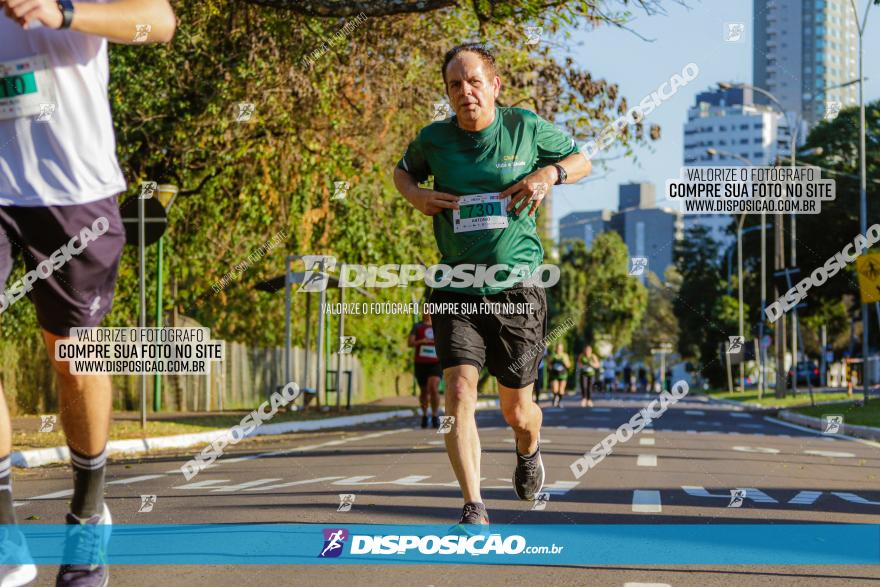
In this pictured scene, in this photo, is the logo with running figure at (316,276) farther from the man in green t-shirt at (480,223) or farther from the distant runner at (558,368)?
the man in green t-shirt at (480,223)

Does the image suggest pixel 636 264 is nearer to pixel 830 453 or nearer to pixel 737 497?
pixel 830 453

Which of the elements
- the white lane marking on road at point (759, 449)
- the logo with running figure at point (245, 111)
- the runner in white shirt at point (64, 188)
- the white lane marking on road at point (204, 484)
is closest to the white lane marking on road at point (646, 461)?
the white lane marking on road at point (759, 449)

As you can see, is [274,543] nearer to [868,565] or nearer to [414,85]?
[868,565]

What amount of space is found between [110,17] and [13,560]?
163cm

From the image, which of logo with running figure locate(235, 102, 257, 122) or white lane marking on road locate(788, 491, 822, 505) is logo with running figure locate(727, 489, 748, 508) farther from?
logo with running figure locate(235, 102, 257, 122)

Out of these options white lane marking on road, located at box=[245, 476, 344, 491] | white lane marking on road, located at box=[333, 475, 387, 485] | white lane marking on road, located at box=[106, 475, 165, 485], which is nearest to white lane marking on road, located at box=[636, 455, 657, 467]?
white lane marking on road, located at box=[333, 475, 387, 485]

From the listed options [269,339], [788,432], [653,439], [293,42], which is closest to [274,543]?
[653,439]

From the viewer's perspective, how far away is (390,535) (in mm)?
6141

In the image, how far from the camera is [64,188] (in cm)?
400

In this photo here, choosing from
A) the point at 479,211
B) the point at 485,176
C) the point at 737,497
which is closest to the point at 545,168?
the point at 485,176

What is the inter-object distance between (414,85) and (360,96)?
3.30 feet

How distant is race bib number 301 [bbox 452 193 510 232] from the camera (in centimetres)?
594

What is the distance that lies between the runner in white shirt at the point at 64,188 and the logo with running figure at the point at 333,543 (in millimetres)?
1873

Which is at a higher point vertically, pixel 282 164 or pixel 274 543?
pixel 282 164
